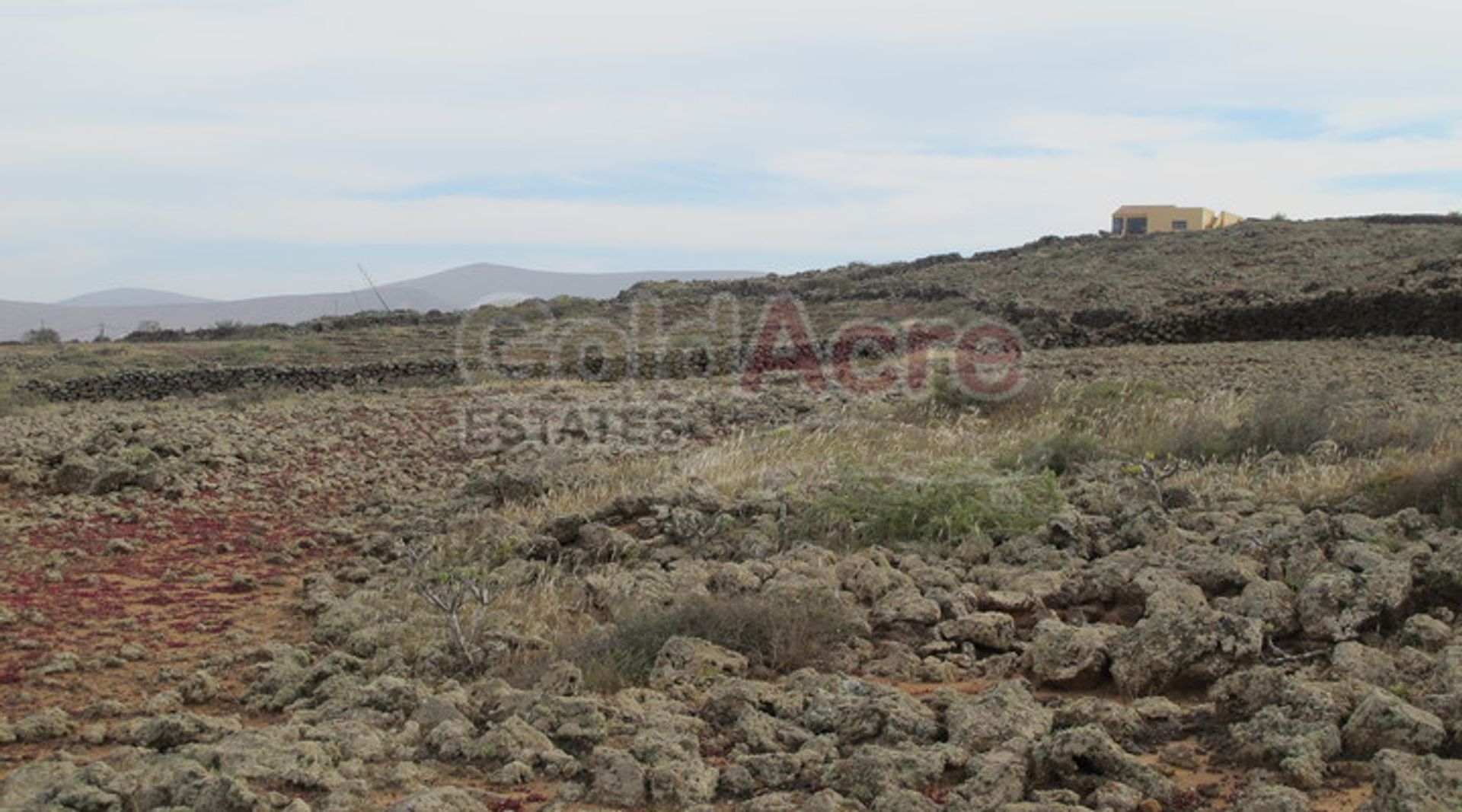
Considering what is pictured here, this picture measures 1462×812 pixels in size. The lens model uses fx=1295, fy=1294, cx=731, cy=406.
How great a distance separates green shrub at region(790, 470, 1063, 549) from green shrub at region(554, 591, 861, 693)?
156 centimetres

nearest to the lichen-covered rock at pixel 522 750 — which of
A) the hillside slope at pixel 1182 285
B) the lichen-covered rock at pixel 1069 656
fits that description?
the lichen-covered rock at pixel 1069 656

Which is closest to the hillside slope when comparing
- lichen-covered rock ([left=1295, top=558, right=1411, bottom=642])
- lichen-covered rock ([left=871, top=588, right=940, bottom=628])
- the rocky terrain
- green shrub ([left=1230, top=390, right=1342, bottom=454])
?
green shrub ([left=1230, top=390, right=1342, bottom=454])

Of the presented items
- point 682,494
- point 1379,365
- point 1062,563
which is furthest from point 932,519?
point 1379,365

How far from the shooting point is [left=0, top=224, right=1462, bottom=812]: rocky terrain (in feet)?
12.3

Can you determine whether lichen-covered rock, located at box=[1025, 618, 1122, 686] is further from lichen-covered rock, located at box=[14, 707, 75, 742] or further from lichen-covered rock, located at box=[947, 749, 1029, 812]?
lichen-covered rock, located at box=[14, 707, 75, 742]

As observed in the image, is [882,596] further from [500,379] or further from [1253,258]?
[1253,258]

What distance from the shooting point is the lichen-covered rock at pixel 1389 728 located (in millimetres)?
3557

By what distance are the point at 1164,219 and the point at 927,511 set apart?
47.6m

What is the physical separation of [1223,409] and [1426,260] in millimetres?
19961

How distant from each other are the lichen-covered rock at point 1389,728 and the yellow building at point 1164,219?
157 feet

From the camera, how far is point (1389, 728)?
3639 mm

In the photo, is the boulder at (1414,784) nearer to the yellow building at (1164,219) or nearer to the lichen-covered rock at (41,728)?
the lichen-covered rock at (41,728)

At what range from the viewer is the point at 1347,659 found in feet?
14.3

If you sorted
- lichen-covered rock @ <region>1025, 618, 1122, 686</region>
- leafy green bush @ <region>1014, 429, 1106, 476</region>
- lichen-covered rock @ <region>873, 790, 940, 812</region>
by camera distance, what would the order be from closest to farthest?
lichen-covered rock @ <region>873, 790, 940, 812</region> < lichen-covered rock @ <region>1025, 618, 1122, 686</region> < leafy green bush @ <region>1014, 429, 1106, 476</region>
